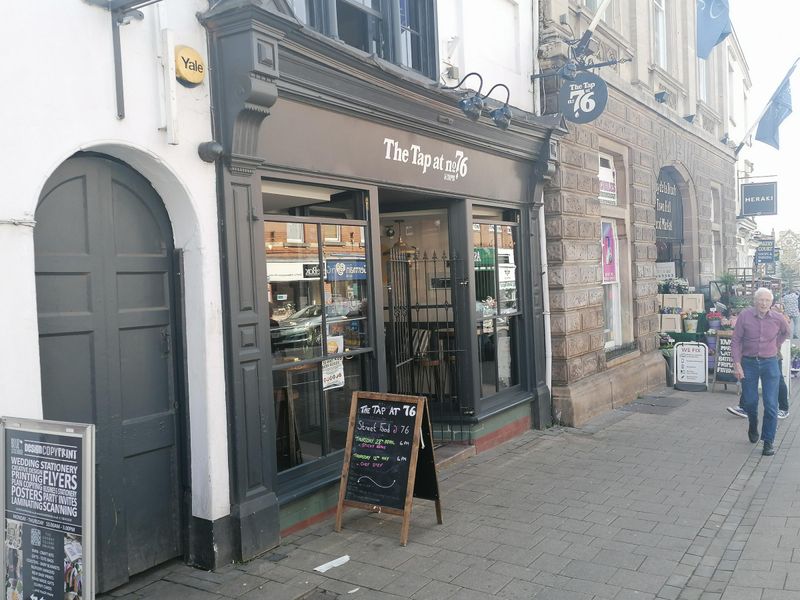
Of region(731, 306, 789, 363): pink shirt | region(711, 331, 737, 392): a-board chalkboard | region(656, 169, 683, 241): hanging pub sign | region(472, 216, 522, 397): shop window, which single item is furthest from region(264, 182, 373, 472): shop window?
region(656, 169, 683, 241): hanging pub sign

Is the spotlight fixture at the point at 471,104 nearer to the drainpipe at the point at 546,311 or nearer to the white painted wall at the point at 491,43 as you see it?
the white painted wall at the point at 491,43

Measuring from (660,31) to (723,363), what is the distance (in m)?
7.29

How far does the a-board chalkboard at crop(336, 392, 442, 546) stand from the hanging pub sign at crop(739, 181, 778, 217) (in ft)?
64.7

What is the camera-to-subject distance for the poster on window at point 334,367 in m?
6.16

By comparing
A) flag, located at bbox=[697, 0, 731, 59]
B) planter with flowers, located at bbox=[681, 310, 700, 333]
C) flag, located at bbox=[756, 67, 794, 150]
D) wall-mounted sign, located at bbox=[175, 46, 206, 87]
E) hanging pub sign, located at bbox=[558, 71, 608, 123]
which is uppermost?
flag, located at bbox=[697, 0, 731, 59]

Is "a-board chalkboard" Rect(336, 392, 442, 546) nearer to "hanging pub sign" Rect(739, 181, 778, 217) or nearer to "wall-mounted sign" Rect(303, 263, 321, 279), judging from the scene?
"wall-mounted sign" Rect(303, 263, 321, 279)

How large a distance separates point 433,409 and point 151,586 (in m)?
4.30

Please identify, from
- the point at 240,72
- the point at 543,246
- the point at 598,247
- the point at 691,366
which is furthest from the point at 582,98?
the point at 691,366

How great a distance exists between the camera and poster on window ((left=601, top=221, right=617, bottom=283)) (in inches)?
453

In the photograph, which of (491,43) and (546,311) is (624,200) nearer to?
(546,311)

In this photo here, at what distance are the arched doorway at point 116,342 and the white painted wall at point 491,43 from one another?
4.20 meters

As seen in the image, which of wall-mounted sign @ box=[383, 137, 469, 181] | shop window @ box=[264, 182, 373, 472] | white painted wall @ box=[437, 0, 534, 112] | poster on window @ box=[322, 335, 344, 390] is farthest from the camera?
white painted wall @ box=[437, 0, 534, 112]

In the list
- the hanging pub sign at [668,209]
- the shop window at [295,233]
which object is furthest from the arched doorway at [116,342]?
the hanging pub sign at [668,209]

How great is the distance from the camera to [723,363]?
40.1 ft
